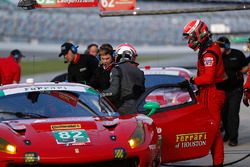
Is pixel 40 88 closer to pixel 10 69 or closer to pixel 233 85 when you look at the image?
pixel 233 85

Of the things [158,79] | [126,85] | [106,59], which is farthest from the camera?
[158,79]

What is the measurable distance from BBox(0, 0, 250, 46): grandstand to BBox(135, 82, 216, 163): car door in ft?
202

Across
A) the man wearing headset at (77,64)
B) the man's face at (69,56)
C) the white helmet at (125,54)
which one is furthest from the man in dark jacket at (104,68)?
the man's face at (69,56)

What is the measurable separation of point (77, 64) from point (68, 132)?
5700mm

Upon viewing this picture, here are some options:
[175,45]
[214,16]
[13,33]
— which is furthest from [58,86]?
[175,45]

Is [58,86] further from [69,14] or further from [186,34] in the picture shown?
[69,14]

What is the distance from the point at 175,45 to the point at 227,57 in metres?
67.5

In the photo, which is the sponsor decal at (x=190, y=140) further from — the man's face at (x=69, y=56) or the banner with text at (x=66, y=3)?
the banner with text at (x=66, y=3)

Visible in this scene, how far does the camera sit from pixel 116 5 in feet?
55.6

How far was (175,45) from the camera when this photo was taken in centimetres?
8156

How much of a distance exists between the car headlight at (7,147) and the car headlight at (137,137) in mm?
1064

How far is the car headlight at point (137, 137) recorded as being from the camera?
8102 mm

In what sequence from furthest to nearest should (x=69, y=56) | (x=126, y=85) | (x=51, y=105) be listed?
1. (x=69, y=56)
2. (x=126, y=85)
3. (x=51, y=105)

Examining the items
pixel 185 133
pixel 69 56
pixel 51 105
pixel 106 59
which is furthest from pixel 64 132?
pixel 69 56
